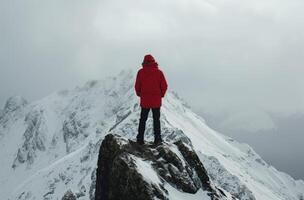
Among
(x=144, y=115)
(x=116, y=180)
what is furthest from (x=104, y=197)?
(x=144, y=115)

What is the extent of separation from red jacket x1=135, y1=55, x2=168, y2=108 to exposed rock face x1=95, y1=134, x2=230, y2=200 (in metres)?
1.69

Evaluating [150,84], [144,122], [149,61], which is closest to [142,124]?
[144,122]

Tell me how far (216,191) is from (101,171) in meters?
4.23

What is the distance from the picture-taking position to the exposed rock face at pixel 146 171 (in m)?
20.1

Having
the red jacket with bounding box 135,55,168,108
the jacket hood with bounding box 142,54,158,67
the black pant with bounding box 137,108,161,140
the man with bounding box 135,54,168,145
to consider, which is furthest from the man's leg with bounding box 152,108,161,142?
the jacket hood with bounding box 142,54,158,67

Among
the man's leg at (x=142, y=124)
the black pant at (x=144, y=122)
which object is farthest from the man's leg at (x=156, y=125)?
the man's leg at (x=142, y=124)

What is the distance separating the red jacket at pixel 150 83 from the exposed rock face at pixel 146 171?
1.69 metres

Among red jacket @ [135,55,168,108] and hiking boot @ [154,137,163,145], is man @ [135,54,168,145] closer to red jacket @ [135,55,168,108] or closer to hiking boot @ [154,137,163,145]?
red jacket @ [135,55,168,108]

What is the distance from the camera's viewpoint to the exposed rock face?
20094mm

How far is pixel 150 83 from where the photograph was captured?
75.6 feet

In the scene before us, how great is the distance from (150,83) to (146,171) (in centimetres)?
391

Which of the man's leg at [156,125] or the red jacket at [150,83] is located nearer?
the red jacket at [150,83]

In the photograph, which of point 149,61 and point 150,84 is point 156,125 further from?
point 149,61

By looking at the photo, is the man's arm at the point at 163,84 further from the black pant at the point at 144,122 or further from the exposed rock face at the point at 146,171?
the exposed rock face at the point at 146,171
